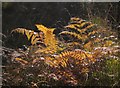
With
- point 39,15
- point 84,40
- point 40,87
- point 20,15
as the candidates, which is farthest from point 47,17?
point 40,87

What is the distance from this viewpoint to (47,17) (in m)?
6.89

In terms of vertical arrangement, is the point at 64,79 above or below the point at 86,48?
below

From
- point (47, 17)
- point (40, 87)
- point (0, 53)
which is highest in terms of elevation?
point (47, 17)

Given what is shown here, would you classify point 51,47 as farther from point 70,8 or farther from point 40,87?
point 70,8

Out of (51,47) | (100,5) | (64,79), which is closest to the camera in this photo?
(64,79)

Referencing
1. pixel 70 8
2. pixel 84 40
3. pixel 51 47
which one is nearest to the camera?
pixel 51 47

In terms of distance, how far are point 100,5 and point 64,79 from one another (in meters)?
2.63

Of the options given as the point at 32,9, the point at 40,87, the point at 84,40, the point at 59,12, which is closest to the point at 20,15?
the point at 32,9

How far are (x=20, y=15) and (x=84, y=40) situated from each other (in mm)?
3060

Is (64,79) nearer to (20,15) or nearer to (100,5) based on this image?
(100,5)

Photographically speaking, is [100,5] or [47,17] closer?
[100,5]

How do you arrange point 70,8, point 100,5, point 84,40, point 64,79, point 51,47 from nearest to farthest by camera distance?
1. point 64,79
2. point 51,47
3. point 84,40
4. point 100,5
5. point 70,8

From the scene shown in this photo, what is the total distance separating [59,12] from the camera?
699 cm

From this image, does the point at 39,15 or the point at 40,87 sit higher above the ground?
the point at 39,15
